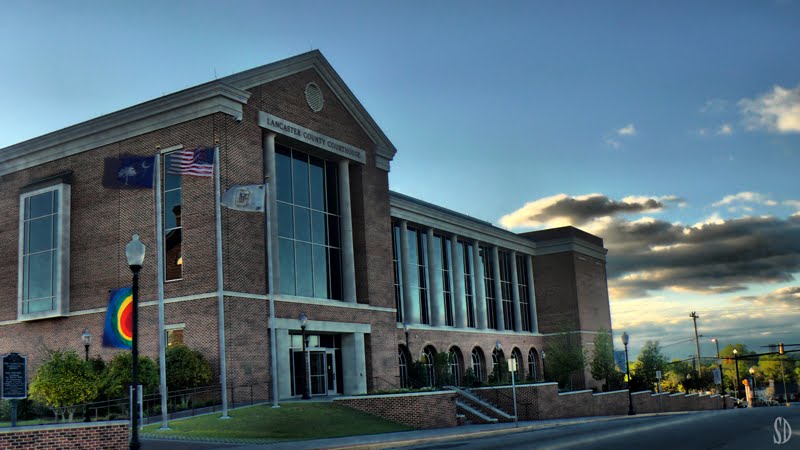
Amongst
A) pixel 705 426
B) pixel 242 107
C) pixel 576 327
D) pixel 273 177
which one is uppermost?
pixel 242 107

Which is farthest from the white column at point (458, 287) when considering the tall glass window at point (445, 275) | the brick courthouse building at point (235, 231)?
the brick courthouse building at point (235, 231)

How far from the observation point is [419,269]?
2657 inches

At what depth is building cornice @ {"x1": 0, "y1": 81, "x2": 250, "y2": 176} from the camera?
4003 cm

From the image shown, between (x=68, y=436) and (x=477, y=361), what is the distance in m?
55.4

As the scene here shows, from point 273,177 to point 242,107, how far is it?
404 centimetres

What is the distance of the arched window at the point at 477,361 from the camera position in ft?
236

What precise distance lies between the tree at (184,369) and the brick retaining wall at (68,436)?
51.1 ft

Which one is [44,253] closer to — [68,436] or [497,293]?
[68,436]

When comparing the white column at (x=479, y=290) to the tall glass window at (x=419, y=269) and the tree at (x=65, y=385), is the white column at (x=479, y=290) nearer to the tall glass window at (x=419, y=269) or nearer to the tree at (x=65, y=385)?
the tall glass window at (x=419, y=269)

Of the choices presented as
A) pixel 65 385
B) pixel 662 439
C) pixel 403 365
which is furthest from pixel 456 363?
pixel 662 439

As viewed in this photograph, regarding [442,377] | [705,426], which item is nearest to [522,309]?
[442,377]

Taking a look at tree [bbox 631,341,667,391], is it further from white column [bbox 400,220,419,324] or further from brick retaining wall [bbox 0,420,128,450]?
brick retaining wall [bbox 0,420,128,450]

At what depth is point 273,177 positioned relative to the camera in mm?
43000

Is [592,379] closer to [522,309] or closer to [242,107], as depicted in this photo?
[522,309]
